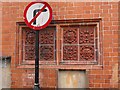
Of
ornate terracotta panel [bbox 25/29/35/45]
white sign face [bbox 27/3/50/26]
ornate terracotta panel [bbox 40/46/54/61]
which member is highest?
white sign face [bbox 27/3/50/26]

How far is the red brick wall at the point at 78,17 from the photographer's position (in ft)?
21.5

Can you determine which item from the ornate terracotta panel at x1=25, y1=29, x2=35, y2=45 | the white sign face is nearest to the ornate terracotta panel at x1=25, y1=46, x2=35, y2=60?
the ornate terracotta panel at x1=25, y1=29, x2=35, y2=45

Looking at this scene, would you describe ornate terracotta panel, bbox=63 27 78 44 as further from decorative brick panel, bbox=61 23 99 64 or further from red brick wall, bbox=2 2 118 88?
red brick wall, bbox=2 2 118 88

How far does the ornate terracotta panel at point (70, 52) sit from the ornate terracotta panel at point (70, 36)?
0.51ft

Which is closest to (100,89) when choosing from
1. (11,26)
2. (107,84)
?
(107,84)

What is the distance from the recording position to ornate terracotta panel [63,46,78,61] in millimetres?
6816

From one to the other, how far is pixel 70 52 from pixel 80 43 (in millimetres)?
352

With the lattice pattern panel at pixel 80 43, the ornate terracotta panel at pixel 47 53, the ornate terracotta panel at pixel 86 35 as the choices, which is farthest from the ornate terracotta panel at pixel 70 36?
the ornate terracotta panel at pixel 47 53

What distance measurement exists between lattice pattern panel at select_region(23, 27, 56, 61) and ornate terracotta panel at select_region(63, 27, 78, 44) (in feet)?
0.97

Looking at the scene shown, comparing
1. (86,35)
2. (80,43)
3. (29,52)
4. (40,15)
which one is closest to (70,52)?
(80,43)

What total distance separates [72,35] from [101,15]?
91 centimetres

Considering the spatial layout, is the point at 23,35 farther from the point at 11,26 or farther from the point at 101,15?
the point at 101,15

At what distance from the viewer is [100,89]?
21.6 ft

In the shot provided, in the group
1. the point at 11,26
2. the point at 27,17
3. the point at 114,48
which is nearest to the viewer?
the point at 27,17
